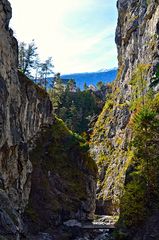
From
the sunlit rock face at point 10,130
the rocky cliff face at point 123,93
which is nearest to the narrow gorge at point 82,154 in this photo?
the sunlit rock face at point 10,130

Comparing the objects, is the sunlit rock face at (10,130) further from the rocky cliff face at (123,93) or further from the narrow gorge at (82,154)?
the rocky cliff face at (123,93)

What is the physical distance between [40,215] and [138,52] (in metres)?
61.3

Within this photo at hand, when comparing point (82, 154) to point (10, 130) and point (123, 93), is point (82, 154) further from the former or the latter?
point (123, 93)

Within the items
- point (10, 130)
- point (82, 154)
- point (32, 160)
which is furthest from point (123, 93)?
point (10, 130)

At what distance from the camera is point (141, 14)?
107 m

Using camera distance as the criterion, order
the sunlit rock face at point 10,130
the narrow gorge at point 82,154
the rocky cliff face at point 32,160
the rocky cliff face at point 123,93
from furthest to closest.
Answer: the rocky cliff face at point 123,93
the narrow gorge at point 82,154
the rocky cliff face at point 32,160
the sunlit rock face at point 10,130

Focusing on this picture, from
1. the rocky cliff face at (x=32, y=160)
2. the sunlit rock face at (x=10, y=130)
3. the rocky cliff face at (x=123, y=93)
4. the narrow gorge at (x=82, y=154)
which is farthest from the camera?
the rocky cliff face at (x=123, y=93)

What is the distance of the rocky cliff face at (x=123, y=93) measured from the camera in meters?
87.6

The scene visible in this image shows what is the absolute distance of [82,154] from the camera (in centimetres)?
7506

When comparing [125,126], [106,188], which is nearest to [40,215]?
[106,188]

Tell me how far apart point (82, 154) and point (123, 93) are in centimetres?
3669

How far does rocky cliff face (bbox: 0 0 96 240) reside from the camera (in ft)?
143

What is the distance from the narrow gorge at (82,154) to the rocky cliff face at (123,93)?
1.05 feet

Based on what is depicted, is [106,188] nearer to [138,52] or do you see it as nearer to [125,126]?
[125,126]
